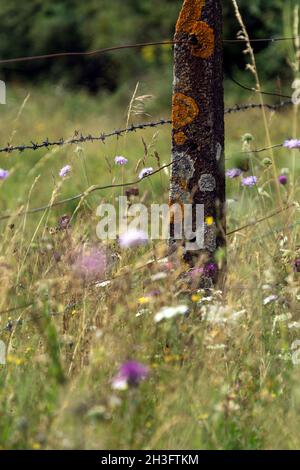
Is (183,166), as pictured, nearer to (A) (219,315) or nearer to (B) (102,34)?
(A) (219,315)

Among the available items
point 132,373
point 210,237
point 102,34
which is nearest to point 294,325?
point 210,237

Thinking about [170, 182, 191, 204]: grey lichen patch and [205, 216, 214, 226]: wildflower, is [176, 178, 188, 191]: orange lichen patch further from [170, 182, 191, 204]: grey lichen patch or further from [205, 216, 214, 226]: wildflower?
[205, 216, 214, 226]: wildflower

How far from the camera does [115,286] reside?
11.6ft

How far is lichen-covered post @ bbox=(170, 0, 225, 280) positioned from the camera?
3.79 meters

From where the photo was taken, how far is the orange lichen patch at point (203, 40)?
377 centimetres

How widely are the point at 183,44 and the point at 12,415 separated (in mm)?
1775

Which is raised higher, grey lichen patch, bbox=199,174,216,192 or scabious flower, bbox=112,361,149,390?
grey lichen patch, bbox=199,174,216,192

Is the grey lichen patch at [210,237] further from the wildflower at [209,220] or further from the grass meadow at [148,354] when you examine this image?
the grass meadow at [148,354]

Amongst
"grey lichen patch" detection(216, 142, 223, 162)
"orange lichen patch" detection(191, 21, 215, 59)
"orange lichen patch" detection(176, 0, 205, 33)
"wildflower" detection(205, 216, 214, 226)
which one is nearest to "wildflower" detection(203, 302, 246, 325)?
"wildflower" detection(205, 216, 214, 226)

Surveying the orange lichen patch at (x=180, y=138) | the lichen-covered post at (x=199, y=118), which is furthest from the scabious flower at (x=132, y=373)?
the orange lichen patch at (x=180, y=138)

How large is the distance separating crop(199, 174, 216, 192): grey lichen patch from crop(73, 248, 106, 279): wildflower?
20.5 inches

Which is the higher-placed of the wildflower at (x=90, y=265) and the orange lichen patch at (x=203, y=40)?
the orange lichen patch at (x=203, y=40)

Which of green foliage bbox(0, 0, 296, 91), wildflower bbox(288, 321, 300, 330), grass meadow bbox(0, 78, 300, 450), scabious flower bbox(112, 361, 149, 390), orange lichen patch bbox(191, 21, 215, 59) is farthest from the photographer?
green foliage bbox(0, 0, 296, 91)
